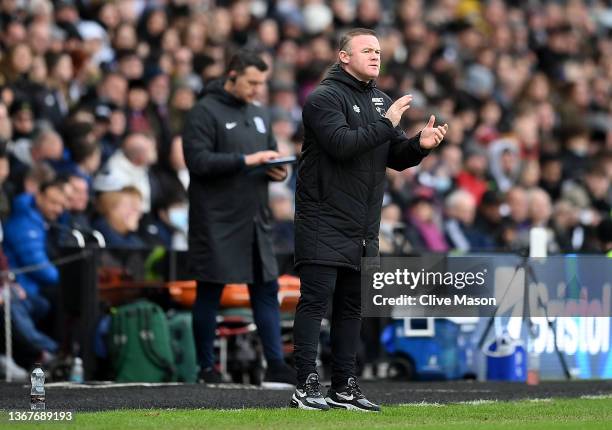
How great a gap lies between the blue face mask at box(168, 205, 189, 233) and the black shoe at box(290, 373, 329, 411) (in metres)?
6.41

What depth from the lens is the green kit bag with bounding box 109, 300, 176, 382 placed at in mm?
12844

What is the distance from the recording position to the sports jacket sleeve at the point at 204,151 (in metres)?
12.0

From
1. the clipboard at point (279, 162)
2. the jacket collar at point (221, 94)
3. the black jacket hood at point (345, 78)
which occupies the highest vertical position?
the jacket collar at point (221, 94)

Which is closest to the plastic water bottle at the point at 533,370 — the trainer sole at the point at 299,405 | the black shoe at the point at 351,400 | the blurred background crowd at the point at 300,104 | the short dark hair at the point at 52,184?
the blurred background crowd at the point at 300,104

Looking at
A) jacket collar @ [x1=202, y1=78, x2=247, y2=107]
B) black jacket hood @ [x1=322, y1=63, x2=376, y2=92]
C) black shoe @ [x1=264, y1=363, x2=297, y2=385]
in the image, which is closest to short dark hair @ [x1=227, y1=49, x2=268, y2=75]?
jacket collar @ [x1=202, y1=78, x2=247, y2=107]

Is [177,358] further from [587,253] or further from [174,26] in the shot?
[174,26]

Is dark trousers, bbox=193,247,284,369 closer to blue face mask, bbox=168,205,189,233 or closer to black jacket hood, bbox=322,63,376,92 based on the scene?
black jacket hood, bbox=322,63,376,92

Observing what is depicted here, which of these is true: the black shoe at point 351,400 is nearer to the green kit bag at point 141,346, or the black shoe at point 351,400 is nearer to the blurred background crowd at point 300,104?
the green kit bag at point 141,346

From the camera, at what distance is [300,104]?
795 inches

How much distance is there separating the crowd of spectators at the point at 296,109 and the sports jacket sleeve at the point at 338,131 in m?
3.09

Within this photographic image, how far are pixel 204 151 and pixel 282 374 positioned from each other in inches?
72.4

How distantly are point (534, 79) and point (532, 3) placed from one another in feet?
11.4

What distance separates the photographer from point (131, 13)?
61.0 feet

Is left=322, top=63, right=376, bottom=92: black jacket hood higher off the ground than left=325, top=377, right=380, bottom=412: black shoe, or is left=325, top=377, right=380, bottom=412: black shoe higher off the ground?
left=322, top=63, right=376, bottom=92: black jacket hood
